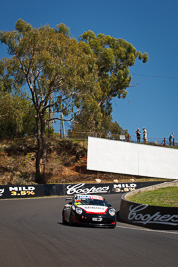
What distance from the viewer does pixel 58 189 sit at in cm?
3419

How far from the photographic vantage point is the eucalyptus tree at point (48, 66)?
3638 centimetres

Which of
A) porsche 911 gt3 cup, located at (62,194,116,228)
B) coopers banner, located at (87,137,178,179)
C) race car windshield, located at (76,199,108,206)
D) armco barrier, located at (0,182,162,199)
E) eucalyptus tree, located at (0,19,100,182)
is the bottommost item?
armco barrier, located at (0,182,162,199)

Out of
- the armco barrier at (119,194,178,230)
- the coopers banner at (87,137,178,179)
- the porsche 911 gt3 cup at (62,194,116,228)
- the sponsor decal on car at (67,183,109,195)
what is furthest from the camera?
the coopers banner at (87,137,178,179)

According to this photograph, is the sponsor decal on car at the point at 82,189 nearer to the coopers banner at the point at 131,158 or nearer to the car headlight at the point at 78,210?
the coopers banner at the point at 131,158

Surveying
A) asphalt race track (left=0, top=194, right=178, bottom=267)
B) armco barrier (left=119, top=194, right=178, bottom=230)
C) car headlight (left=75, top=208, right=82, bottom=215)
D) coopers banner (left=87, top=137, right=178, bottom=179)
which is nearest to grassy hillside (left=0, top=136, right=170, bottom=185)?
coopers banner (left=87, top=137, right=178, bottom=179)

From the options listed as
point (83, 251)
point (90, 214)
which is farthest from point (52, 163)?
point (83, 251)

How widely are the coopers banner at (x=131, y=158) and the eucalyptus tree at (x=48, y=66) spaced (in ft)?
20.4

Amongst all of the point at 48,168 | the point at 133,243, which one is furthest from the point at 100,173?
the point at 133,243

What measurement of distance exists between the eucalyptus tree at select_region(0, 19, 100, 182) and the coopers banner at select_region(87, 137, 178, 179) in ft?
20.4

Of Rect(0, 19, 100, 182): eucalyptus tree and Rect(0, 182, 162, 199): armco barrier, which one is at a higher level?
Rect(0, 19, 100, 182): eucalyptus tree

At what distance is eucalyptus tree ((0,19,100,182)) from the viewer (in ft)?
119

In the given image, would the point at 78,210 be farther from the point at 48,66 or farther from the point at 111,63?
the point at 111,63

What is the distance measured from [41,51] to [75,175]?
15.7m

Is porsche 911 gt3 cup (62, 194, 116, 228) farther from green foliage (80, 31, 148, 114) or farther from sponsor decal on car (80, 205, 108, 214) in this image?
green foliage (80, 31, 148, 114)
